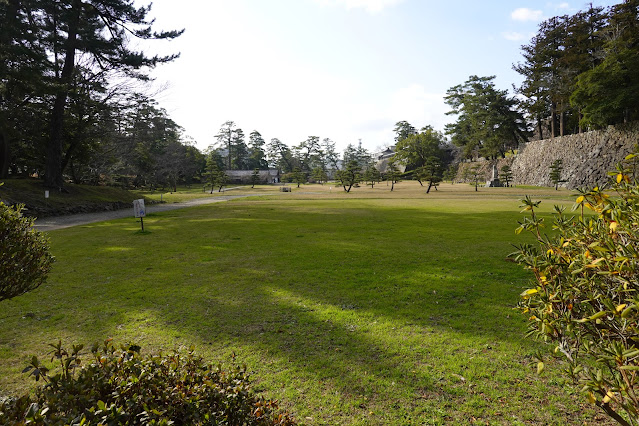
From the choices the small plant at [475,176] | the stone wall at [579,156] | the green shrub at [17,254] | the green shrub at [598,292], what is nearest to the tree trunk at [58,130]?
the green shrub at [17,254]

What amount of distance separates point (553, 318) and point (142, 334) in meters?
4.53

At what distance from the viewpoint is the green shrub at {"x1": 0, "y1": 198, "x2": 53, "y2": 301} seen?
10.0ft

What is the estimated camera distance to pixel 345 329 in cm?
446

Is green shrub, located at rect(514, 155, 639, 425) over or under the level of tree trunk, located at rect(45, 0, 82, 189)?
under

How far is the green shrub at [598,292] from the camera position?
1.47 m

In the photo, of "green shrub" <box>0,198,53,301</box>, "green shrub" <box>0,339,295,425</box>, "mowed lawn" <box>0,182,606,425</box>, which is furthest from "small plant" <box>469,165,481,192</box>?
Result: "green shrub" <box>0,339,295,425</box>

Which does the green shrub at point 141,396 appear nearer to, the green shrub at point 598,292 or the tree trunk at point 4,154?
the green shrub at point 598,292

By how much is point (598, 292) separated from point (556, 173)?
45.0 meters

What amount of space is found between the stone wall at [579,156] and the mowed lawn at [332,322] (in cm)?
2548

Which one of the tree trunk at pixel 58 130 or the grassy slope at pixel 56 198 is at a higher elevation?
the tree trunk at pixel 58 130

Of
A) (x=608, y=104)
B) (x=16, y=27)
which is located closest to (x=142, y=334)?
(x=16, y=27)

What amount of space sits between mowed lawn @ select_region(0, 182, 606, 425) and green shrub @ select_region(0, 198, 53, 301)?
39.5 inches

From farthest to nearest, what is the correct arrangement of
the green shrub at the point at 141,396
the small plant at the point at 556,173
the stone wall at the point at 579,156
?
the small plant at the point at 556,173 → the stone wall at the point at 579,156 → the green shrub at the point at 141,396

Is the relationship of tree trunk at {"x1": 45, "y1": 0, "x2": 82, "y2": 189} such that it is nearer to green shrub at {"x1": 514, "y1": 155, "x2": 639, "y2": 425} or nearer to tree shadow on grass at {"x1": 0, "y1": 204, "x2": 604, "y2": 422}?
tree shadow on grass at {"x1": 0, "y1": 204, "x2": 604, "y2": 422}
